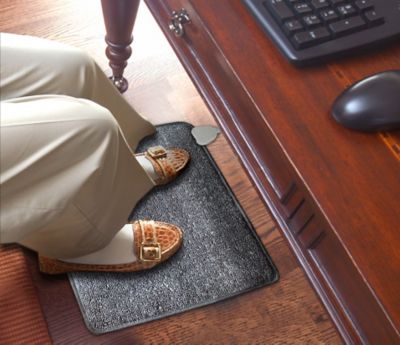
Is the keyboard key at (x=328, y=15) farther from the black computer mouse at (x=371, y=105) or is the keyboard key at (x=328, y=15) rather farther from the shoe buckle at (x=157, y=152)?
the shoe buckle at (x=157, y=152)

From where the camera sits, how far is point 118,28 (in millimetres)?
986

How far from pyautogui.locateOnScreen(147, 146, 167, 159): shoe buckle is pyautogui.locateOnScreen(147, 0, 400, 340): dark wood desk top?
1.65ft

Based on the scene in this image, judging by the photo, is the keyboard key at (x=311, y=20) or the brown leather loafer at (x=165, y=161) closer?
the keyboard key at (x=311, y=20)

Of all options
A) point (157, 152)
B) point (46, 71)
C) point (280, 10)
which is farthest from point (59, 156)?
point (157, 152)

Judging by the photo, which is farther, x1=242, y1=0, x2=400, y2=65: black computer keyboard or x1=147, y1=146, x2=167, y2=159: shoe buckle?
x1=147, y1=146, x2=167, y2=159: shoe buckle

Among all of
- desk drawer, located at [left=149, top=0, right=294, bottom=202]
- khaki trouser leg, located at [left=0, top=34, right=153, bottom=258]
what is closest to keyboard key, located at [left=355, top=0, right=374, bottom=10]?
desk drawer, located at [left=149, top=0, right=294, bottom=202]

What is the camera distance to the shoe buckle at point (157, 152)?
1117 mm

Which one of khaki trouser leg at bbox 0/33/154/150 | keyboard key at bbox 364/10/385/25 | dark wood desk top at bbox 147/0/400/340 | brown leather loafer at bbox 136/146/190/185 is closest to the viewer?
dark wood desk top at bbox 147/0/400/340

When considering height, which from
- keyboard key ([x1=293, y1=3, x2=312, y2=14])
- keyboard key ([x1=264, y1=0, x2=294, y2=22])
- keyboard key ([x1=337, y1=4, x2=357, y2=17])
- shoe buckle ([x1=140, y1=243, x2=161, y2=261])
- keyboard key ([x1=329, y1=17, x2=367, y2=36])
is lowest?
shoe buckle ([x1=140, y1=243, x2=161, y2=261])

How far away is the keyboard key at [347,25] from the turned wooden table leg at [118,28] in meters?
0.49

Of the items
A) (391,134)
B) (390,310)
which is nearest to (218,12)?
(391,134)

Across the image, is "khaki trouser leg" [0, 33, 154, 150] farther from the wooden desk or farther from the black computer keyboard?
the black computer keyboard

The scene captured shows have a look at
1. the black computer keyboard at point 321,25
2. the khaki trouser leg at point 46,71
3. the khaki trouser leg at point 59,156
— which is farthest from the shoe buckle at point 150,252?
the black computer keyboard at point 321,25

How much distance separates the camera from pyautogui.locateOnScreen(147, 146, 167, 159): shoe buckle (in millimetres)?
1117
